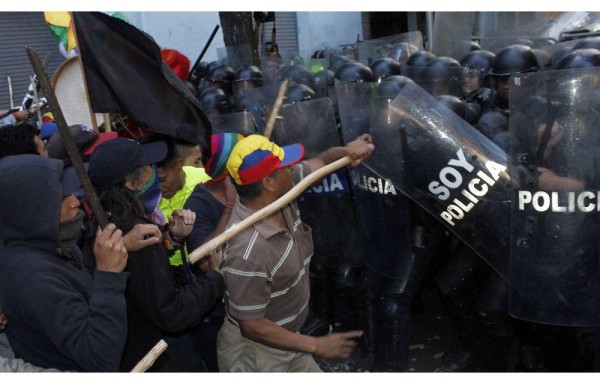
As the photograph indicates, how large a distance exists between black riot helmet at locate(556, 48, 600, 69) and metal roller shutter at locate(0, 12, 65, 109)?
36.7 feet

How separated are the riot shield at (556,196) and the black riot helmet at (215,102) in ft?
12.8

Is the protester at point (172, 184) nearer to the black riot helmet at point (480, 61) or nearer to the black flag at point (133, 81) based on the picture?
the black flag at point (133, 81)

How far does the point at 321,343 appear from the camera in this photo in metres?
2.57

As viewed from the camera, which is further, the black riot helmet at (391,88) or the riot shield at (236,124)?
the riot shield at (236,124)

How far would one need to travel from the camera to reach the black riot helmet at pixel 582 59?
4.69 m

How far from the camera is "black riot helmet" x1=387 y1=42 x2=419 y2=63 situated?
343 inches

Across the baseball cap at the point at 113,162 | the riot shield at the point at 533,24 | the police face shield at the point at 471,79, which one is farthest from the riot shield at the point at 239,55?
the baseball cap at the point at 113,162

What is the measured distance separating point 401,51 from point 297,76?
2.60m

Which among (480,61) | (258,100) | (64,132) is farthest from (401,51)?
(64,132)

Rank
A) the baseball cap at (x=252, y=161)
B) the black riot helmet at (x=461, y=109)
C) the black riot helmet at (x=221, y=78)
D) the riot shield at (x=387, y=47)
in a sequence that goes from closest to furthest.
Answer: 1. the baseball cap at (x=252, y=161)
2. the black riot helmet at (x=461, y=109)
3. the black riot helmet at (x=221, y=78)
4. the riot shield at (x=387, y=47)

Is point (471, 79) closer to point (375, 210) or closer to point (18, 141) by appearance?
point (375, 210)

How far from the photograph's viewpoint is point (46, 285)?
2.01 meters

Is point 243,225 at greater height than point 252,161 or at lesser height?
lesser

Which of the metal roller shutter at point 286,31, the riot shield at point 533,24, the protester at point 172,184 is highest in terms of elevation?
the protester at point 172,184
